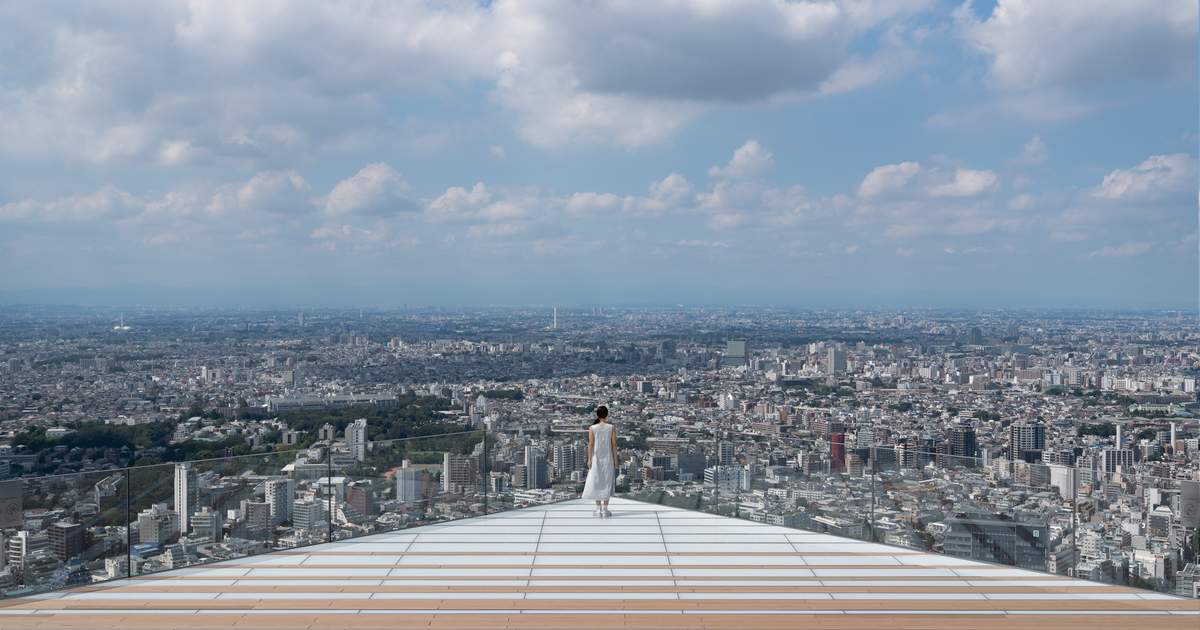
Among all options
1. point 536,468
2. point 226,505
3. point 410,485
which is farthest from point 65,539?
point 536,468

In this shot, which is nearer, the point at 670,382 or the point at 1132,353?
the point at 670,382

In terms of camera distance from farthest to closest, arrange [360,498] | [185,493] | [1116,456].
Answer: [1116,456] → [360,498] → [185,493]

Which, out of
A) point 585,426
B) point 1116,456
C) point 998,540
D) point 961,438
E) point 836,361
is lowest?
point 961,438

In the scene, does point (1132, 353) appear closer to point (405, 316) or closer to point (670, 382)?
point (670, 382)

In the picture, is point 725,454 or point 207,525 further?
point 725,454

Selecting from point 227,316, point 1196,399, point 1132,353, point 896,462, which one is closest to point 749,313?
point 1132,353

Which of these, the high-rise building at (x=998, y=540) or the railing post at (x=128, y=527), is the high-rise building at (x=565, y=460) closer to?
the high-rise building at (x=998, y=540)

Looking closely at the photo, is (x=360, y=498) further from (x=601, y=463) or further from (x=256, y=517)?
(x=601, y=463)
